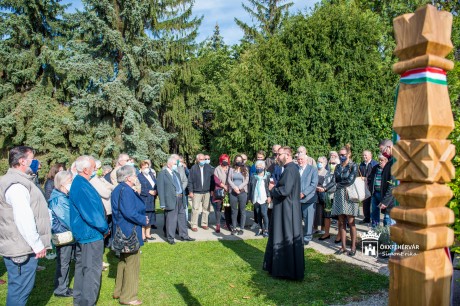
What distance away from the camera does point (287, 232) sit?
22.8ft

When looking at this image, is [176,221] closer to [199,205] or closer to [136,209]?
[199,205]

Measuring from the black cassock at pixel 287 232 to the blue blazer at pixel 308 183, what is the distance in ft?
6.62

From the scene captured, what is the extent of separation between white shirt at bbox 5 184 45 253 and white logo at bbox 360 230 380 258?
258 inches

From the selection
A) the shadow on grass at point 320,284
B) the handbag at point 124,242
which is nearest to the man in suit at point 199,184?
the shadow on grass at point 320,284

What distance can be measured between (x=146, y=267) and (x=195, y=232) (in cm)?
342

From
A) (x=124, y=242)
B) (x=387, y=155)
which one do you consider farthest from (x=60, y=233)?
(x=387, y=155)

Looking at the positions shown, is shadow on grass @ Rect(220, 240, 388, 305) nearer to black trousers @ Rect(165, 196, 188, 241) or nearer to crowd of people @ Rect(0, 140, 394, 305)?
crowd of people @ Rect(0, 140, 394, 305)

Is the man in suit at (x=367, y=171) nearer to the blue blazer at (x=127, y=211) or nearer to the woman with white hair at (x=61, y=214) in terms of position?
the blue blazer at (x=127, y=211)

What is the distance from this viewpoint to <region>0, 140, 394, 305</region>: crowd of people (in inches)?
185

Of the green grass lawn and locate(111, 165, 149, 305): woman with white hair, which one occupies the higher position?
locate(111, 165, 149, 305): woman with white hair

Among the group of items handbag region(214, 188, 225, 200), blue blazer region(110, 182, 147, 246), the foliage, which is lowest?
handbag region(214, 188, 225, 200)

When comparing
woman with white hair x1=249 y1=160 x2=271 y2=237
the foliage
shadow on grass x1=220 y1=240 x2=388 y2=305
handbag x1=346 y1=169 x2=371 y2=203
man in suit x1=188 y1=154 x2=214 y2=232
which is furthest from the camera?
the foliage

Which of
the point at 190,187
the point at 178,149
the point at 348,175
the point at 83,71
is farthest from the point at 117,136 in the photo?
the point at 348,175

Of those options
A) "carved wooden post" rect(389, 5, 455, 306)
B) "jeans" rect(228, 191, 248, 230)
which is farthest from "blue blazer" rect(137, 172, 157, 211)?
"carved wooden post" rect(389, 5, 455, 306)
